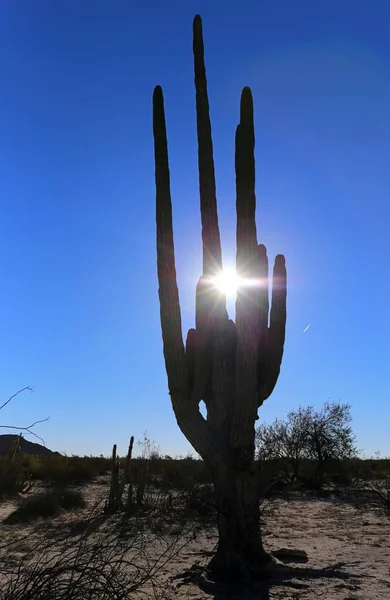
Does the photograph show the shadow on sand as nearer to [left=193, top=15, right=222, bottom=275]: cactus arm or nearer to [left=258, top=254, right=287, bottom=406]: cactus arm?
[left=258, top=254, right=287, bottom=406]: cactus arm

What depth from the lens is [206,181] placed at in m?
8.36

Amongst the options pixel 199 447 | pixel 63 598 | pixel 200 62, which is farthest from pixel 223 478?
pixel 200 62

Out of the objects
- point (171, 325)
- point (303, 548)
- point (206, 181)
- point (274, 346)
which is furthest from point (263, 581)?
point (206, 181)

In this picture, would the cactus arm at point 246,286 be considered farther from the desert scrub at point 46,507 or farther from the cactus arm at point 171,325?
the desert scrub at point 46,507

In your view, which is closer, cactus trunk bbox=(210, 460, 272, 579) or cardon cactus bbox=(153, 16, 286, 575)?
cactus trunk bbox=(210, 460, 272, 579)

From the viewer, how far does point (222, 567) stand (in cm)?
675

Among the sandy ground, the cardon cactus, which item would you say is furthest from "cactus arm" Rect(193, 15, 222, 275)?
the sandy ground

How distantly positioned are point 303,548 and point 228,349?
3810 mm

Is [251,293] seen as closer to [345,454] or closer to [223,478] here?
[223,478]

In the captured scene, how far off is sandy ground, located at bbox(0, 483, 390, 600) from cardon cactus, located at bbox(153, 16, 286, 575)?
665 millimetres

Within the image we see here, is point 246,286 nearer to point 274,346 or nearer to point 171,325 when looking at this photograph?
point 274,346

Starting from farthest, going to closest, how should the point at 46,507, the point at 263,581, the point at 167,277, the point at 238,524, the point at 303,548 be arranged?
the point at 46,507
the point at 303,548
the point at 167,277
the point at 238,524
the point at 263,581

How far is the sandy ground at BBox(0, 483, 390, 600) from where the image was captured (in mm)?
5953

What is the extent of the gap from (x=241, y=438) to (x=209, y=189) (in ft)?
11.6
